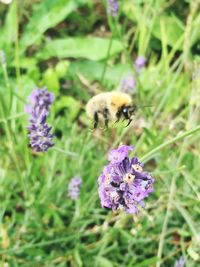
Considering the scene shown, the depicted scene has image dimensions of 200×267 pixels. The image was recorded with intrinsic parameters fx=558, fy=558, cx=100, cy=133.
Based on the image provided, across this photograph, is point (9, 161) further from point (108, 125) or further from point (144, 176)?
point (144, 176)

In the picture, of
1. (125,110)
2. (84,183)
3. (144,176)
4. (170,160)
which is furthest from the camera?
(84,183)

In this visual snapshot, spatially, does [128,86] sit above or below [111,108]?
above

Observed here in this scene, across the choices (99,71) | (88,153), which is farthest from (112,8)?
(99,71)

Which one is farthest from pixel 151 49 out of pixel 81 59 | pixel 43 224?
pixel 43 224

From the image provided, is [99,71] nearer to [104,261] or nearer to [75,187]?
[75,187]

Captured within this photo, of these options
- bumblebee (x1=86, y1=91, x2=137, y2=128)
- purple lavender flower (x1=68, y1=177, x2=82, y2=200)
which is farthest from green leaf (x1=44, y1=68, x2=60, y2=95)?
bumblebee (x1=86, y1=91, x2=137, y2=128)

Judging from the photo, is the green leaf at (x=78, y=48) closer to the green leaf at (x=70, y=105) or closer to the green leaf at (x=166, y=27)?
the green leaf at (x=166, y=27)

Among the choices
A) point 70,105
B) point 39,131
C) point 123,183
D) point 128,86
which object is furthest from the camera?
point 70,105
